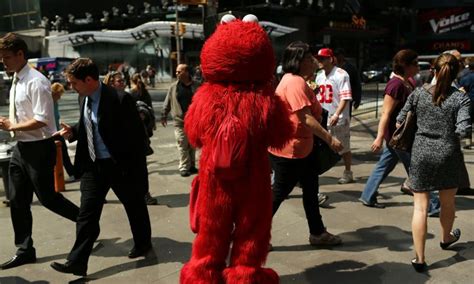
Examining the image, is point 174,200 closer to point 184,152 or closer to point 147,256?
point 184,152

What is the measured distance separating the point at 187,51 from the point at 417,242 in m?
33.9

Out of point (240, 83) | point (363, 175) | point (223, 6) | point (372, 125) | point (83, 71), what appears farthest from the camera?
point (223, 6)

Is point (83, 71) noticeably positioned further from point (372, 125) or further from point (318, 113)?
point (372, 125)

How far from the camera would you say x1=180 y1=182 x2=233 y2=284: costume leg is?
2762 mm

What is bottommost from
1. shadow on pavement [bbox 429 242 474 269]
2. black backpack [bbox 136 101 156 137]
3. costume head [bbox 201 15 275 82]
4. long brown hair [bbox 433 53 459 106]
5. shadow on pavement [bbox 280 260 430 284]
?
shadow on pavement [bbox 429 242 474 269]

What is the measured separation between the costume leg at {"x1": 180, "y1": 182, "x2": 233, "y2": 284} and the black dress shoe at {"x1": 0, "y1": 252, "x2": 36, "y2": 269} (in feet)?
6.55

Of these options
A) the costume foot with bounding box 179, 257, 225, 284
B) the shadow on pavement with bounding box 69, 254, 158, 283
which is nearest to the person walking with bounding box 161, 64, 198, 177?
the shadow on pavement with bounding box 69, 254, 158, 283

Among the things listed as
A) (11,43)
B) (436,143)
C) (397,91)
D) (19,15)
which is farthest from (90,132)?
(19,15)

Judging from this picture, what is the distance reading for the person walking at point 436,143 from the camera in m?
3.67

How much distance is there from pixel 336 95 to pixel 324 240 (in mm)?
2673

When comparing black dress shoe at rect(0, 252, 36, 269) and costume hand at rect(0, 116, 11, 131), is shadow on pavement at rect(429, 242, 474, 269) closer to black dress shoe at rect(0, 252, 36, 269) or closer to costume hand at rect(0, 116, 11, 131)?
black dress shoe at rect(0, 252, 36, 269)

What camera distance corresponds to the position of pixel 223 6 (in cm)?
3478

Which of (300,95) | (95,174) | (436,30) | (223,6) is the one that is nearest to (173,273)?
(95,174)

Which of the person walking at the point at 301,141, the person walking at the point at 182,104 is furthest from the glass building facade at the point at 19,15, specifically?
the person walking at the point at 301,141
